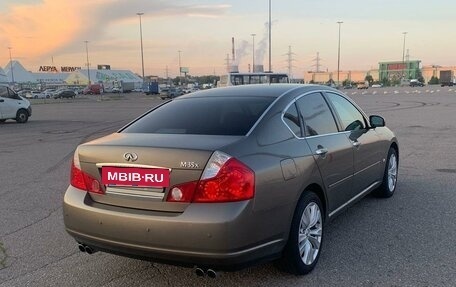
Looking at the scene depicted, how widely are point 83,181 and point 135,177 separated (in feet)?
1.87

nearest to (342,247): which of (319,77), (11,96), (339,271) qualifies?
(339,271)

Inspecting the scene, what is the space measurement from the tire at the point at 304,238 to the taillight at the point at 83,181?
1.55 metres

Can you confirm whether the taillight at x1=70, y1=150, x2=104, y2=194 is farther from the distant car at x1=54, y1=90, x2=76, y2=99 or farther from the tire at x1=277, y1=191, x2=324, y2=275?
the distant car at x1=54, y1=90, x2=76, y2=99

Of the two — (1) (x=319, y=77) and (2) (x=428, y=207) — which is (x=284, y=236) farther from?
(1) (x=319, y=77)

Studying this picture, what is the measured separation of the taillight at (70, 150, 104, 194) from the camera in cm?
359

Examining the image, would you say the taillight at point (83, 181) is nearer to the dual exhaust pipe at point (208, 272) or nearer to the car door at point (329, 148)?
the dual exhaust pipe at point (208, 272)

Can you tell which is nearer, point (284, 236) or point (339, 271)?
point (284, 236)

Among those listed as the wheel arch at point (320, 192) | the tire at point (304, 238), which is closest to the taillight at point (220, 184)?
the tire at point (304, 238)

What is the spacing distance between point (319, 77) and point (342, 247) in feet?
554

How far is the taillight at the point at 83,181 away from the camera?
359cm

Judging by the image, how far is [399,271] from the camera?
12.7 feet

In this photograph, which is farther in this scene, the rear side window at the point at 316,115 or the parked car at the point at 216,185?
the rear side window at the point at 316,115

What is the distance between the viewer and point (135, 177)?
11.1 feet

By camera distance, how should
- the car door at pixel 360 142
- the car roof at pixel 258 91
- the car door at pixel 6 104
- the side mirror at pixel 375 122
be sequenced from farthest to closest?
the car door at pixel 6 104, the side mirror at pixel 375 122, the car door at pixel 360 142, the car roof at pixel 258 91
